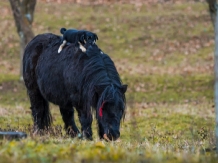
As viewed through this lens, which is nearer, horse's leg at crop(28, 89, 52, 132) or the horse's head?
the horse's head

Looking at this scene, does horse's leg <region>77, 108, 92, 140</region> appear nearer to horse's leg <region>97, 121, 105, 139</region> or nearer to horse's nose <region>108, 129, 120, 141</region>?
horse's leg <region>97, 121, 105, 139</region>

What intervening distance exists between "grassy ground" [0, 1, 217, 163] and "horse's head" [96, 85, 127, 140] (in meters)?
0.47

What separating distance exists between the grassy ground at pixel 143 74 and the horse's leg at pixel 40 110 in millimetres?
465

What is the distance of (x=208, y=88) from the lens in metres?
21.8

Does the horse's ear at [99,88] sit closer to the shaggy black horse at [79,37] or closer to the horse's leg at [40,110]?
the shaggy black horse at [79,37]

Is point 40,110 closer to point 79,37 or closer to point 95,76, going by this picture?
point 79,37

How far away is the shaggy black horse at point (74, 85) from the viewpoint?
8.84 metres

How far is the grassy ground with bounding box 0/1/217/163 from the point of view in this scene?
235 inches

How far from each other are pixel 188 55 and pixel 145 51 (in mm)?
2189

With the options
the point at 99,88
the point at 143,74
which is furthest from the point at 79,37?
the point at 143,74

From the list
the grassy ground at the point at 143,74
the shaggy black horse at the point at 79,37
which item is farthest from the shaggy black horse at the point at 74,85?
the grassy ground at the point at 143,74

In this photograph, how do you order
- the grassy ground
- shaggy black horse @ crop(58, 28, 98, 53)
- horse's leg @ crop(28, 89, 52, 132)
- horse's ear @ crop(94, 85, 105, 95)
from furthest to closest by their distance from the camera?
horse's leg @ crop(28, 89, 52, 132) → shaggy black horse @ crop(58, 28, 98, 53) → horse's ear @ crop(94, 85, 105, 95) → the grassy ground

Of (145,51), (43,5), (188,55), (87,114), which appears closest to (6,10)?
(43,5)

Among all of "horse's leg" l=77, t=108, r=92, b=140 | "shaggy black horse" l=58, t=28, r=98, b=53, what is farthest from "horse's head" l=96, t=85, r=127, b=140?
"shaggy black horse" l=58, t=28, r=98, b=53
